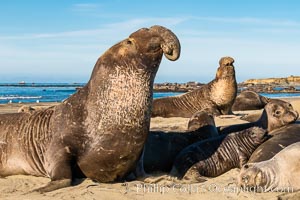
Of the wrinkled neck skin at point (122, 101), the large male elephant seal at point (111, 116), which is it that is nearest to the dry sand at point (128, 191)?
the large male elephant seal at point (111, 116)

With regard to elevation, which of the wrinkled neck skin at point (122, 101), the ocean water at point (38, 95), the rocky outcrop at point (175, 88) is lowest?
the ocean water at point (38, 95)

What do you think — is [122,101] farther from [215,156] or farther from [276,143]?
[276,143]

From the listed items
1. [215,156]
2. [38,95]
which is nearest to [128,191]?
[215,156]

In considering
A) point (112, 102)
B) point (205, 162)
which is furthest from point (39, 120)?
point (205, 162)

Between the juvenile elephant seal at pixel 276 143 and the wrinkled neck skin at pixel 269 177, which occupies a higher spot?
the juvenile elephant seal at pixel 276 143

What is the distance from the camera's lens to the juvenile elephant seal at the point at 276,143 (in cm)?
677

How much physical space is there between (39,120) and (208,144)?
247 cm

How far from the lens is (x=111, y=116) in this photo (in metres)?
5.63

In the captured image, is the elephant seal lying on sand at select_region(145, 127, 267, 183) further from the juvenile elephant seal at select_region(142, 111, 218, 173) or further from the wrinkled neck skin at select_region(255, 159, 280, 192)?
the wrinkled neck skin at select_region(255, 159, 280, 192)

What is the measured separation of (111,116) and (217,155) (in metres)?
2.13

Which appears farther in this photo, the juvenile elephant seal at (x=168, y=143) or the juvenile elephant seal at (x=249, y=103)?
the juvenile elephant seal at (x=249, y=103)

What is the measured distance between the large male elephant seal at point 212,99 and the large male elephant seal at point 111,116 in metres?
8.49

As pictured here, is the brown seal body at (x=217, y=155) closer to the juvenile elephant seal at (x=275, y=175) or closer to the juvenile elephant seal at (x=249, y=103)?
the juvenile elephant seal at (x=275, y=175)

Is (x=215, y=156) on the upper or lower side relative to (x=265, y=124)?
lower
